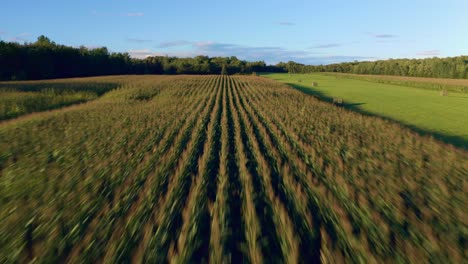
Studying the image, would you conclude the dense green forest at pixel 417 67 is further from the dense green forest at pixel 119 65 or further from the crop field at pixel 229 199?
the crop field at pixel 229 199

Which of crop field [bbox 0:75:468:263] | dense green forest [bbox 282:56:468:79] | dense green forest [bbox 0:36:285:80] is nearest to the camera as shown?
crop field [bbox 0:75:468:263]

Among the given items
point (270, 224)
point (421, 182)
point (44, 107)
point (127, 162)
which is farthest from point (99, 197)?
point (44, 107)

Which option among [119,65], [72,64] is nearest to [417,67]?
[119,65]

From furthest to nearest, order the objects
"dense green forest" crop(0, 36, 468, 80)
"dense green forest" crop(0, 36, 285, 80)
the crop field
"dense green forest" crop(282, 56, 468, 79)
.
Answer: "dense green forest" crop(282, 56, 468, 79) < "dense green forest" crop(0, 36, 468, 80) < "dense green forest" crop(0, 36, 285, 80) < the crop field

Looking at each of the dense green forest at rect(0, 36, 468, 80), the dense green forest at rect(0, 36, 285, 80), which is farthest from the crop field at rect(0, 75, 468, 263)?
the dense green forest at rect(0, 36, 468, 80)

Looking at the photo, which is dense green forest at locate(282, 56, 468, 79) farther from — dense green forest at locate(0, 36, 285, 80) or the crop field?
the crop field

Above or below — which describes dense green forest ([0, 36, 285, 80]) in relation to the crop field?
above

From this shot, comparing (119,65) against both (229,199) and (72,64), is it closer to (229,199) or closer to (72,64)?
(72,64)
